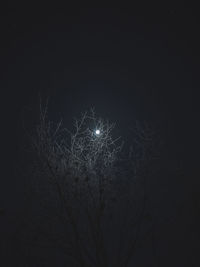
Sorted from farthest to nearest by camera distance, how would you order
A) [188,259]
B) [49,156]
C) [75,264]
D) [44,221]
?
[188,259] < [75,264] < [44,221] < [49,156]

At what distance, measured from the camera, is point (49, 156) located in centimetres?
682

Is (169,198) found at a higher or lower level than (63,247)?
higher

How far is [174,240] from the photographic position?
14805 mm

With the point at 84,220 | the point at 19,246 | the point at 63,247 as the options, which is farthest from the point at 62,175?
the point at 84,220

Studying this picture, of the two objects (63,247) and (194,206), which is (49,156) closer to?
(63,247)

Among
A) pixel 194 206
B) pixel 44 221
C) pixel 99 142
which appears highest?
pixel 194 206

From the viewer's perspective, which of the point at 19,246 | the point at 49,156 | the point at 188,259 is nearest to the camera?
the point at 49,156

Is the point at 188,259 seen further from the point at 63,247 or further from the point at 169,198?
the point at 63,247

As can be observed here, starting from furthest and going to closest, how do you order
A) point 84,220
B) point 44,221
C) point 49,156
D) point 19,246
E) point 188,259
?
point 188,259 → point 84,220 → point 19,246 → point 44,221 → point 49,156

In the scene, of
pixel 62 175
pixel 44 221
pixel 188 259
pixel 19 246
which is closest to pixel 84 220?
pixel 19 246

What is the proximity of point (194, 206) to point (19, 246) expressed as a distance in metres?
8.01

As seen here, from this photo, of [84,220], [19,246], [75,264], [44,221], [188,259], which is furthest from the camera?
[188,259]

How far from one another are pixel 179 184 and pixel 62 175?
31.7 feet

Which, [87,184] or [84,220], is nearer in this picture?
[87,184]
